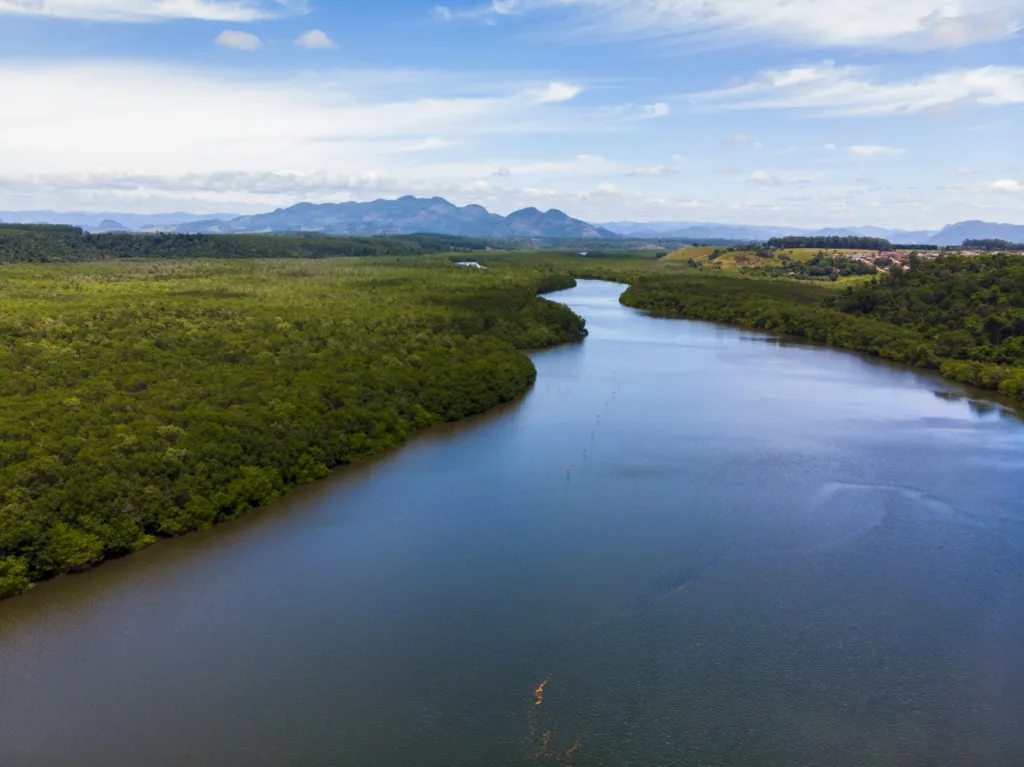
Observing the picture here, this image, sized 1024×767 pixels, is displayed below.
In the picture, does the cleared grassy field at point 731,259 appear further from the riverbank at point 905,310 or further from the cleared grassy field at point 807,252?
the riverbank at point 905,310

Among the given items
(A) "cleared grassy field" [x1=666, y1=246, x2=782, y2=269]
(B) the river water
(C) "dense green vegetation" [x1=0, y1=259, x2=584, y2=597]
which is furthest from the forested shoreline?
(A) "cleared grassy field" [x1=666, y1=246, x2=782, y2=269]

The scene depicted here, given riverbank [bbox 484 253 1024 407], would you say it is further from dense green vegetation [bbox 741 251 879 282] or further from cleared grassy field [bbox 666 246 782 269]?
cleared grassy field [bbox 666 246 782 269]

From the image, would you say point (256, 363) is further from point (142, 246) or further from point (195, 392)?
point (142, 246)

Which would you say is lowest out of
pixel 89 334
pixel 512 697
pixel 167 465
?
pixel 512 697

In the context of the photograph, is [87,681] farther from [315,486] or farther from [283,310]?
[283,310]

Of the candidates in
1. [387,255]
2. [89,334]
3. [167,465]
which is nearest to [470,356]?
[89,334]

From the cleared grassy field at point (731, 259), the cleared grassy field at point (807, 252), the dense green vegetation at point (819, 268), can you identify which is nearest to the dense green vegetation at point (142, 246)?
the cleared grassy field at point (731, 259)
